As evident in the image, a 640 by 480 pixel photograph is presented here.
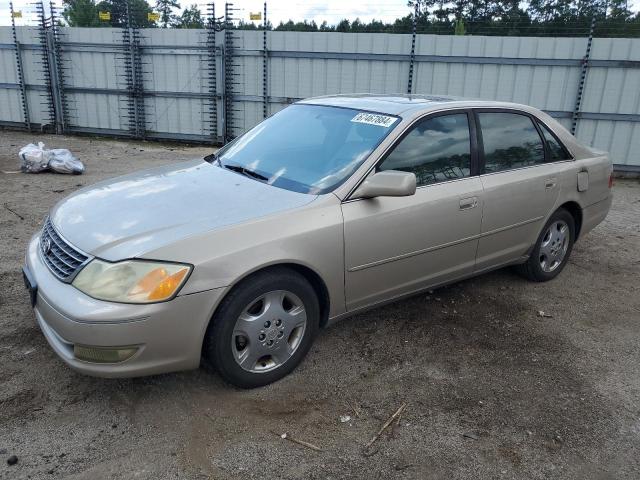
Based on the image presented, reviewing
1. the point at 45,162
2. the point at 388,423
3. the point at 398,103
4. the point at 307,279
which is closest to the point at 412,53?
the point at 45,162

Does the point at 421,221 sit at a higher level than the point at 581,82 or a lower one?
lower

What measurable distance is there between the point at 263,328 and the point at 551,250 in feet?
9.94

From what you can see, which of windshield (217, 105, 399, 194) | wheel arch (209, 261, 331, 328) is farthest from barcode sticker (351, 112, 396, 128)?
wheel arch (209, 261, 331, 328)

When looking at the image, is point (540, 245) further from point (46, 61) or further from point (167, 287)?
point (46, 61)

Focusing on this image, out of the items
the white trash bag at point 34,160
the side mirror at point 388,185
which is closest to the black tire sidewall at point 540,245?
the side mirror at point 388,185

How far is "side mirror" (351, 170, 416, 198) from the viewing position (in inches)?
127

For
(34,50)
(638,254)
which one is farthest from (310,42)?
(638,254)

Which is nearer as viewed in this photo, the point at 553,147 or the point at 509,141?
the point at 509,141

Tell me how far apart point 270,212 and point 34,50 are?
43.4ft

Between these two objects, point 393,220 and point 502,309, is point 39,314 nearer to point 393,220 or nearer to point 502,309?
point 393,220

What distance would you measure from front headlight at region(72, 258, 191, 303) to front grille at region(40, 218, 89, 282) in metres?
0.16

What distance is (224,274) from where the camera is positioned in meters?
2.79

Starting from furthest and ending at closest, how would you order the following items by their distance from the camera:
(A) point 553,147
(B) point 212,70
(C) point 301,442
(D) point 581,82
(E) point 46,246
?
1. (B) point 212,70
2. (D) point 581,82
3. (A) point 553,147
4. (E) point 46,246
5. (C) point 301,442

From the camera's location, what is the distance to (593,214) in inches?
203
